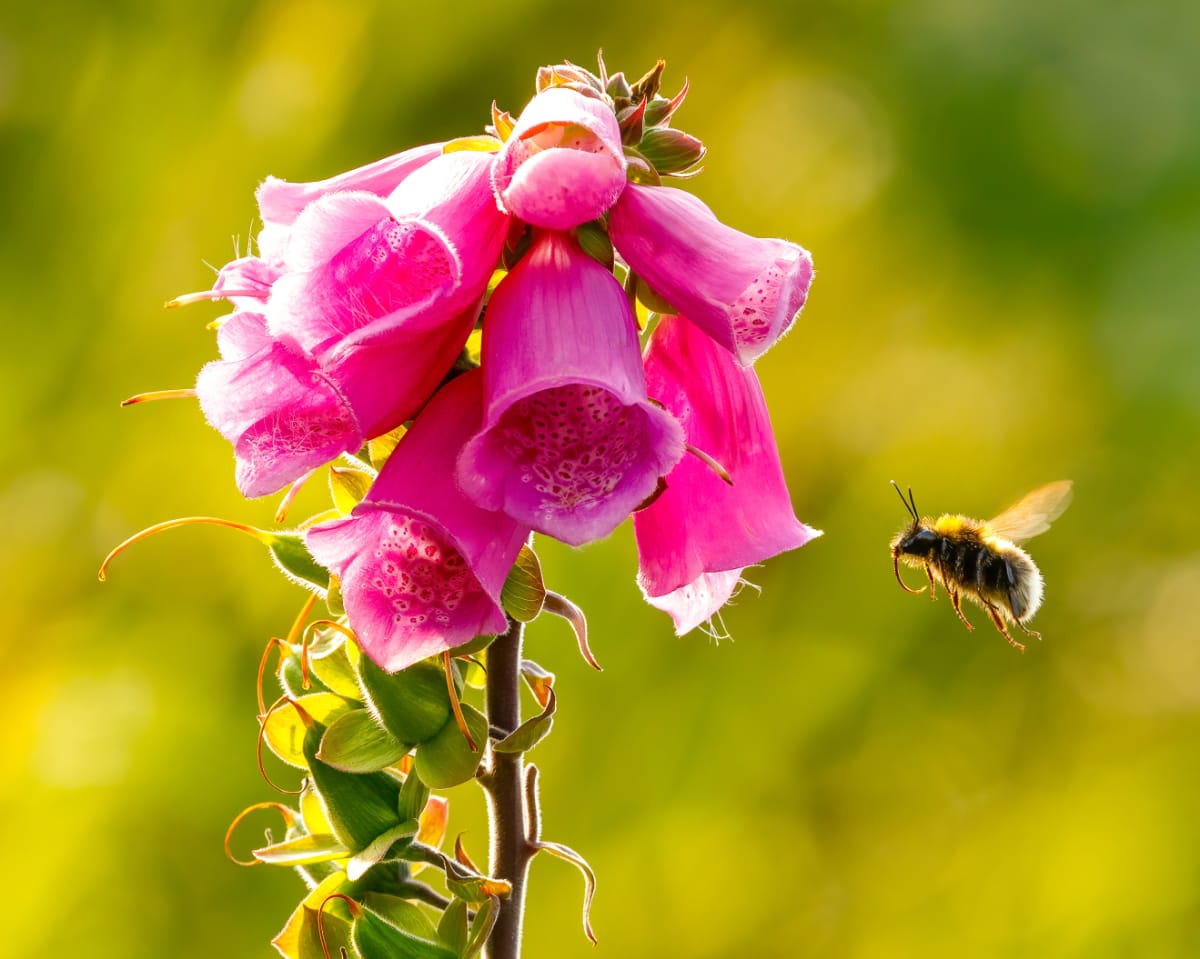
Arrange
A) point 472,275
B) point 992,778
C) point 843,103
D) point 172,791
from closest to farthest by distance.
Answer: point 472,275
point 172,791
point 992,778
point 843,103

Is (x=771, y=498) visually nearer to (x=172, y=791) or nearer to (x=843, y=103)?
(x=172, y=791)

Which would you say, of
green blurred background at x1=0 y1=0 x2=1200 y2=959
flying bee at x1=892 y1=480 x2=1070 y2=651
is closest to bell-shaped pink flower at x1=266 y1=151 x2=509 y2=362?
flying bee at x1=892 y1=480 x2=1070 y2=651

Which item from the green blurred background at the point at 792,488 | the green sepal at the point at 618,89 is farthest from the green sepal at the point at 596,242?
the green blurred background at the point at 792,488

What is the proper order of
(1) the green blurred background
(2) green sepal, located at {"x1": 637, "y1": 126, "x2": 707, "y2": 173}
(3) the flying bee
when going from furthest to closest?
1. (1) the green blurred background
2. (3) the flying bee
3. (2) green sepal, located at {"x1": 637, "y1": 126, "x2": 707, "y2": 173}

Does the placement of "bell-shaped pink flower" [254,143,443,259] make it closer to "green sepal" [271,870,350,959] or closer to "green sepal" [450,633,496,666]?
"green sepal" [450,633,496,666]

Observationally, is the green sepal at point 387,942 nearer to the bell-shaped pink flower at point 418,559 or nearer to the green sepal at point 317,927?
the green sepal at point 317,927

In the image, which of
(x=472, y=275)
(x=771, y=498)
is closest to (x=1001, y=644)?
(x=771, y=498)

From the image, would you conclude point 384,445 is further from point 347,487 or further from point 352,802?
point 352,802

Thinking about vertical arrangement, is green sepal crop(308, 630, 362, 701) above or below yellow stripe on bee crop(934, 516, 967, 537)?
above
